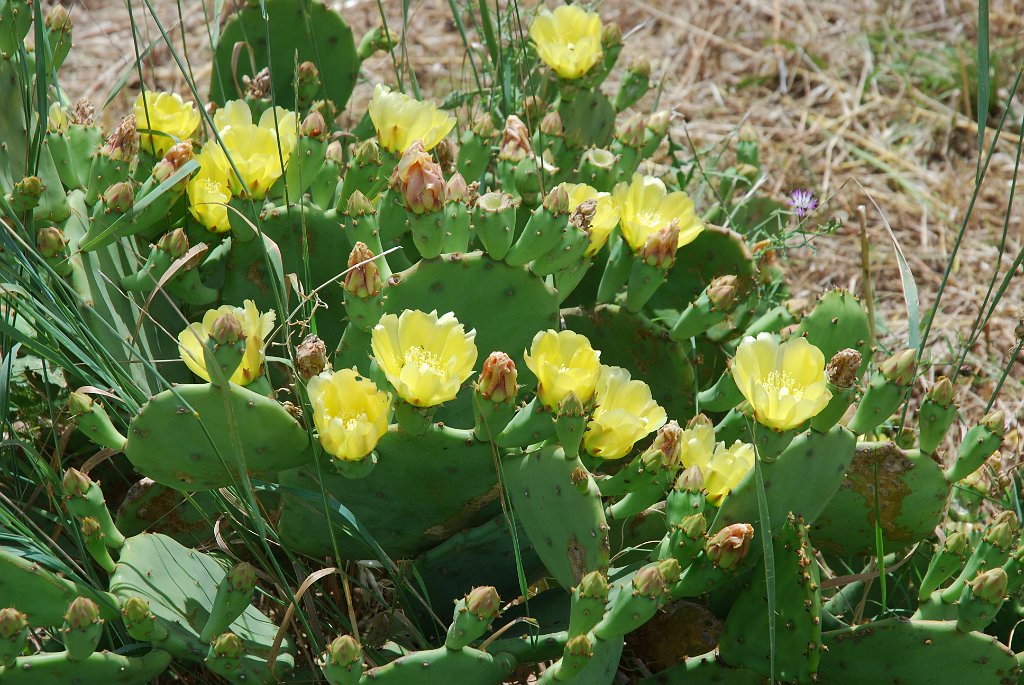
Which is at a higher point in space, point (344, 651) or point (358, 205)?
point (358, 205)

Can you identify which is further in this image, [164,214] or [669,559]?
[164,214]

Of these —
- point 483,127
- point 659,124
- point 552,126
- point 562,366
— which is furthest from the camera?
point 659,124

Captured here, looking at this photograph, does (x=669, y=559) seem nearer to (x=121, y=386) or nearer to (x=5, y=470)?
(x=121, y=386)

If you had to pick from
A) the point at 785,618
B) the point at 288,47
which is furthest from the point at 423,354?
the point at 288,47

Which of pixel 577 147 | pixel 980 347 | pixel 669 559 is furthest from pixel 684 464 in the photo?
pixel 980 347

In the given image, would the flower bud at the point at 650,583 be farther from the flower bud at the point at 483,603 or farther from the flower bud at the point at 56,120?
the flower bud at the point at 56,120

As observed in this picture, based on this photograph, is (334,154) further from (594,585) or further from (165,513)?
(594,585)

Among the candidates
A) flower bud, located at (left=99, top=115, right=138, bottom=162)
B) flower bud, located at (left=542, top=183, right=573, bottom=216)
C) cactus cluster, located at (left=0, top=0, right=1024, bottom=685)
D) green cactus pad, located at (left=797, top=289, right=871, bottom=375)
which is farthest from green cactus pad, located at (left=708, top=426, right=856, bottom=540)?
flower bud, located at (left=99, top=115, right=138, bottom=162)
